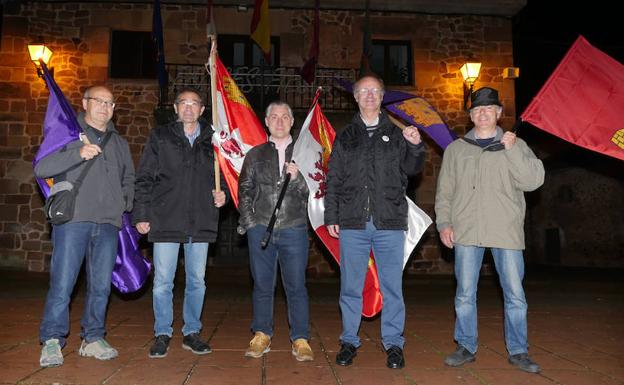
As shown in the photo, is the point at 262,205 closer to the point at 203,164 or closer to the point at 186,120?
the point at 203,164

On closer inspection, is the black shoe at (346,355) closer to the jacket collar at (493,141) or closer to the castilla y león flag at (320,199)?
the castilla y león flag at (320,199)

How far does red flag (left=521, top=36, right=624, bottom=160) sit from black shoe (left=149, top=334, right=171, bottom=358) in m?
3.18

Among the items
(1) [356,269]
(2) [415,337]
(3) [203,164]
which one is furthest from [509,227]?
(3) [203,164]

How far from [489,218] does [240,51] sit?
899 centimetres

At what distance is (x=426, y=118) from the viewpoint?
4980 mm

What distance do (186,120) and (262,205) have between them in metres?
0.91

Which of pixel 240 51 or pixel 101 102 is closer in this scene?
pixel 101 102

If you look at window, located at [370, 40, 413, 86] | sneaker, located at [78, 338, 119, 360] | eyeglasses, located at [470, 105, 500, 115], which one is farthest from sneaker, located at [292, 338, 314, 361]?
window, located at [370, 40, 413, 86]

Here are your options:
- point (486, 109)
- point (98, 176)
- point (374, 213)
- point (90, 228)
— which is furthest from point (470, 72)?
point (90, 228)

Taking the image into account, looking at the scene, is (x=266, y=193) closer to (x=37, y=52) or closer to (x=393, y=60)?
(x=37, y=52)

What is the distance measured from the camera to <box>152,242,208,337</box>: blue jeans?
3561 mm

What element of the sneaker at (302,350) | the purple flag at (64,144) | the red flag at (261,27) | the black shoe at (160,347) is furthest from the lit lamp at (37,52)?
the sneaker at (302,350)

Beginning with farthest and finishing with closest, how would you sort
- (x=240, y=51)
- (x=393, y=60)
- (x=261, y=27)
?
1. (x=393, y=60)
2. (x=240, y=51)
3. (x=261, y=27)

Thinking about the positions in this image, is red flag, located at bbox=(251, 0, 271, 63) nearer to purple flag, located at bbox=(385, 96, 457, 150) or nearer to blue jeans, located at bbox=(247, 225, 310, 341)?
purple flag, located at bbox=(385, 96, 457, 150)
